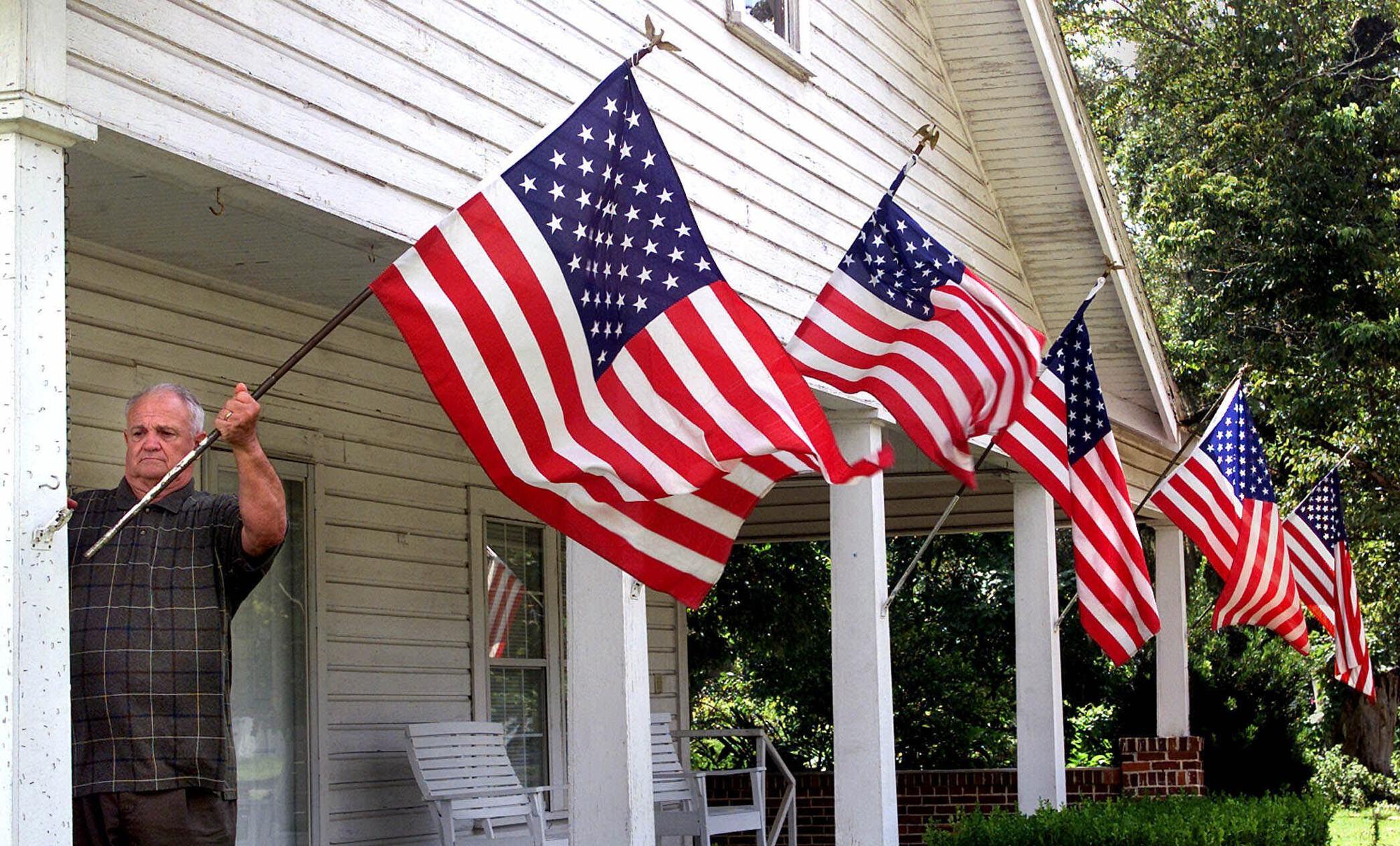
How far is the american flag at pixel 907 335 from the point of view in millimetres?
6934

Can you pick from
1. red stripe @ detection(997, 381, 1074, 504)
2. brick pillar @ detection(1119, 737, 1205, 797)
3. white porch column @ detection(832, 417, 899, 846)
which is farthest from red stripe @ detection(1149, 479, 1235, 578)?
brick pillar @ detection(1119, 737, 1205, 797)

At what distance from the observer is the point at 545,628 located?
33.4 feet

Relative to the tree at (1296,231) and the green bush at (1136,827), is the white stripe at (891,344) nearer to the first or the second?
the green bush at (1136,827)

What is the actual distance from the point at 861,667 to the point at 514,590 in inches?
88.8

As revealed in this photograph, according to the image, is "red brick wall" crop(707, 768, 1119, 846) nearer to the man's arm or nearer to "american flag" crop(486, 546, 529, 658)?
"american flag" crop(486, 546, 529, 658)

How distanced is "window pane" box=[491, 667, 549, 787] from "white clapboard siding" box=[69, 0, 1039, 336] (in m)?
2.82

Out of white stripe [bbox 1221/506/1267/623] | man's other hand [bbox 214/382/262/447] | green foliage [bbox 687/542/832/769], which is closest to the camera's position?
man's other hand [bbox 214/382/262/447]

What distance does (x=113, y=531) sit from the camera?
4.12 metres

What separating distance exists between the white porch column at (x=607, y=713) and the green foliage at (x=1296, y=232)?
13.6 meters

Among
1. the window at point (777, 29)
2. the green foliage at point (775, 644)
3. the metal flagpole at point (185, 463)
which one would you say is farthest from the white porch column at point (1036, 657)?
the metal flagpole at point (185, 463)

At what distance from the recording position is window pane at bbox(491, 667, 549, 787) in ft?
32.1

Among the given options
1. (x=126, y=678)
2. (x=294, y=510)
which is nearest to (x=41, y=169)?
(x=126, y=678)

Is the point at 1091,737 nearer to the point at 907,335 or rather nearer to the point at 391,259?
the point at 907,335

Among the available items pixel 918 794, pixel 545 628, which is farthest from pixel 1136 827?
pixel 918 794
